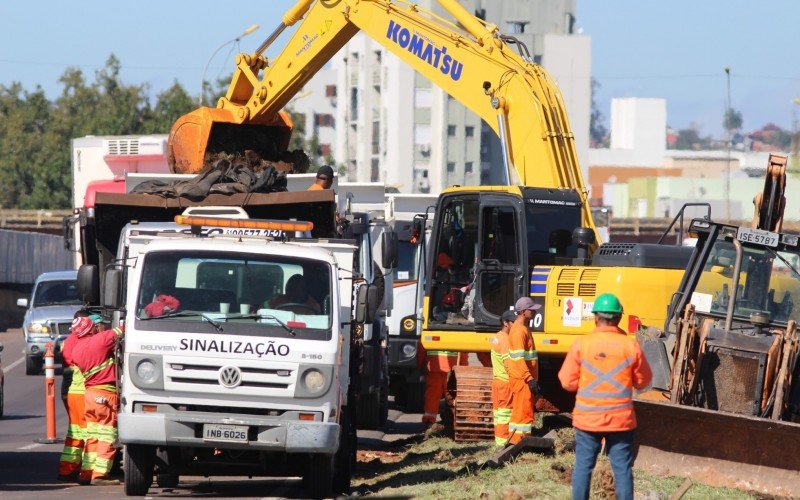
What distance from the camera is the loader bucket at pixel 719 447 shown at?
40.0ft

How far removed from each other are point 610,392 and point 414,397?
11.6 metres

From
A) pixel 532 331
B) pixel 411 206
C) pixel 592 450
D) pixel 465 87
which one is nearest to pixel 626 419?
pixel 592 450

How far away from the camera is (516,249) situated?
56.7ft

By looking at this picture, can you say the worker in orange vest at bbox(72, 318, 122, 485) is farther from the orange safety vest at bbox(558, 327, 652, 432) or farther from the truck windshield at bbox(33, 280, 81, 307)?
the truck windshield at bbox(33, 280, 81, 307)

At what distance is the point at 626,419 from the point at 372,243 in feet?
34.5

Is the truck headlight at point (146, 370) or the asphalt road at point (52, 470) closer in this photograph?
the truck headlight at point (146, 370)

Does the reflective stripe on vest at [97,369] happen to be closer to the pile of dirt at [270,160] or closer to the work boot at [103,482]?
the work boot at [103,482]

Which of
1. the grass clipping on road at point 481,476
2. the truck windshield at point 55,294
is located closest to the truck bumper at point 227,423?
the grass clipping on road at point 481,476

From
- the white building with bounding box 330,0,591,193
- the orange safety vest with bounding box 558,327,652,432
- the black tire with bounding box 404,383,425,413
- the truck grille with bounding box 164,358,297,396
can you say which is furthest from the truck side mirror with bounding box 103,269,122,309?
the white building with bounding box 330,0,591,193

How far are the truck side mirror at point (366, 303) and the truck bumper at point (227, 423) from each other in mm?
1444

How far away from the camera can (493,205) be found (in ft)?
56.8

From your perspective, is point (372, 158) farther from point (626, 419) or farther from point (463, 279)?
point (626, 419)

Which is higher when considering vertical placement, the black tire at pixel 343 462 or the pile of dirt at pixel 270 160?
the pile of dirt at pixel 270 160

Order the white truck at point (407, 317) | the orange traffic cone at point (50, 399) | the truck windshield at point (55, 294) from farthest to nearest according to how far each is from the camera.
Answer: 1. the truck windshield at point (55, 294)
2. the white truck at point (407, 317)
3. the orange traffic cone at point (50, 399)
